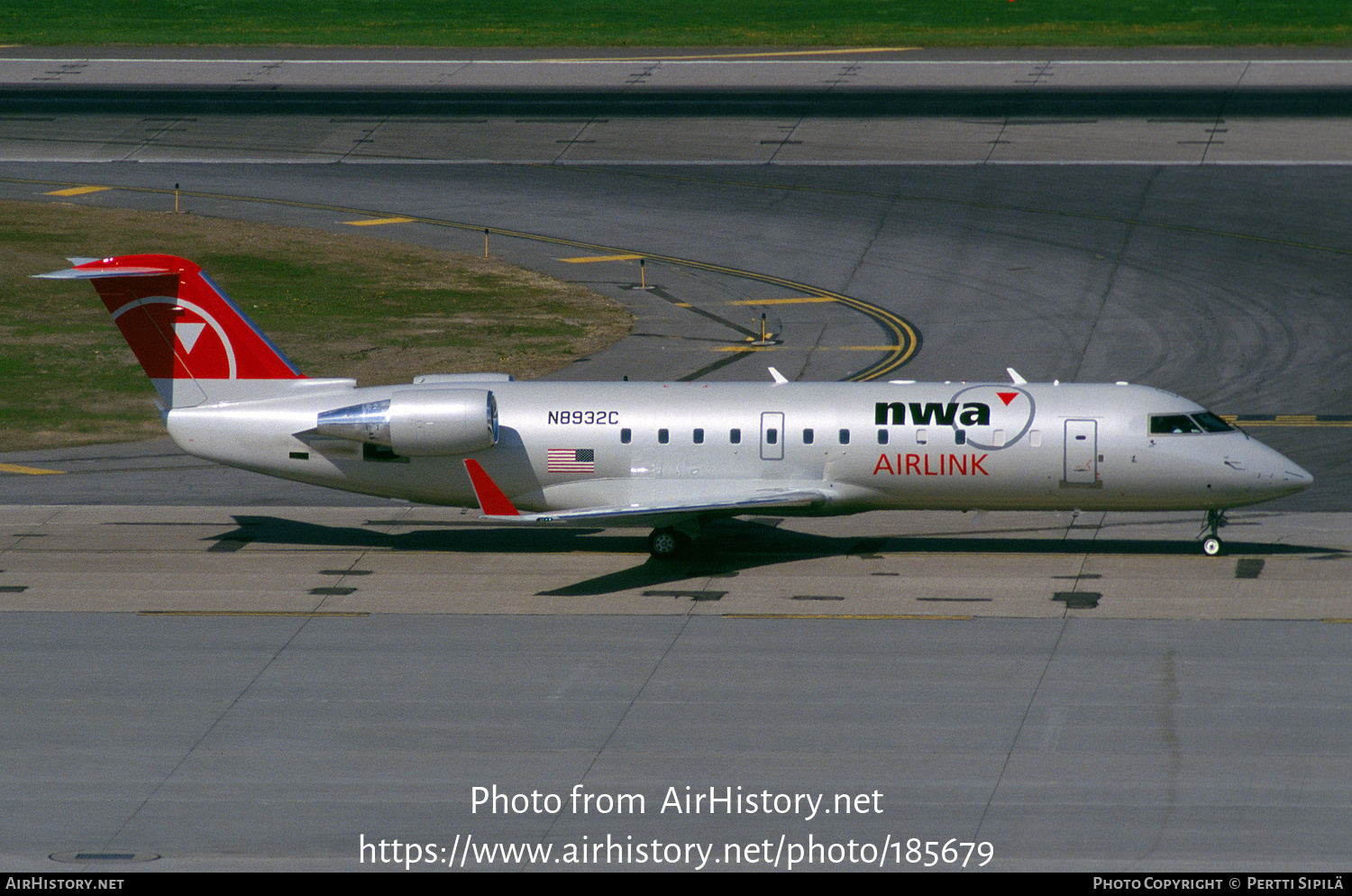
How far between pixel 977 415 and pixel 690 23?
70.5 meters

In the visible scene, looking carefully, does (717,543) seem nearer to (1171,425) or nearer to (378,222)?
(1171,425)

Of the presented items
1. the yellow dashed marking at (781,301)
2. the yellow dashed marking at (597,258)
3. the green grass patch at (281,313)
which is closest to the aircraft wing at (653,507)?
the green grass patch at (281,313)

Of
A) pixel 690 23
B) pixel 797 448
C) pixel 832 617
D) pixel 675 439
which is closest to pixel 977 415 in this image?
pixel 797 448

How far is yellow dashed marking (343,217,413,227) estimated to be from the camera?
66.6m

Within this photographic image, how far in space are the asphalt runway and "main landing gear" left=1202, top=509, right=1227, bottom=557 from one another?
19.8 inches

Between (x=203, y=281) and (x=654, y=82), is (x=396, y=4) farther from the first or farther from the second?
(x=203, y=281)

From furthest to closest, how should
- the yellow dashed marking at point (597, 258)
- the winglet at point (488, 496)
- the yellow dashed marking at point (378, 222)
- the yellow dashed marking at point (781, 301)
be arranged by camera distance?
1. the yellow dashed marking at point (378, 222)
2. the yellow dashed marking at point (597, 258)
3. the yellow dashed marking at point (781, 301)
4. the winglet at point (488, 496)

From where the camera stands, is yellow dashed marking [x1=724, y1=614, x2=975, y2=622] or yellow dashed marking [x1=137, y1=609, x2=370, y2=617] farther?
yellow dashed marking [x1=137, y1=609, x2=370, y2=617]

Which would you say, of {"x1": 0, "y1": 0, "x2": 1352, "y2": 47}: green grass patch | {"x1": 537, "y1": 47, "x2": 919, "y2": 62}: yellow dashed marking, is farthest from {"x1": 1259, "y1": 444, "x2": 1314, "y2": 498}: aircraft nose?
{"x1": 0, "y1": 0, "x2": 1352, "y2": 47}: green grass patch

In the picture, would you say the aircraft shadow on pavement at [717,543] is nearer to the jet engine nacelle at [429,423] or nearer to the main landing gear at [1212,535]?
the main landing gear at [1212,535]

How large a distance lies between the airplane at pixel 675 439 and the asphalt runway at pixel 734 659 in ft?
5.08

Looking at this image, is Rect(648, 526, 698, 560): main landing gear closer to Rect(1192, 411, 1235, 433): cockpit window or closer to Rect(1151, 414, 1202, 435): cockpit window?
Rect(1151, 414, 1202, 435): cockpit window

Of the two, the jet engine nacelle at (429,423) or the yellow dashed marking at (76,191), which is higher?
the jet engine nacelle at (429,423)

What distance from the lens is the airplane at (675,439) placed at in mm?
34031
